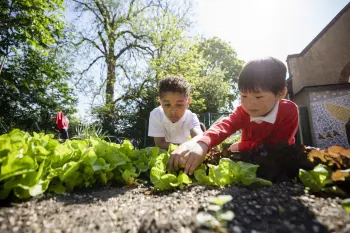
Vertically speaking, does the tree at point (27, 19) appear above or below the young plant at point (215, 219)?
above

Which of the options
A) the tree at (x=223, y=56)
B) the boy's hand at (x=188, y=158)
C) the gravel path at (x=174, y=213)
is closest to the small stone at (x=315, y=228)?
the gravel path at (x=174, y=213)

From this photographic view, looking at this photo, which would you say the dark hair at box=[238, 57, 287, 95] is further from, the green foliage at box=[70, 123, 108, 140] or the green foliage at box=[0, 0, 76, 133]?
the green foliage at box=[0, 0, 76, 133]

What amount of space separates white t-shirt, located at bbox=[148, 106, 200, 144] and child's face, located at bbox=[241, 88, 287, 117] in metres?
1.40

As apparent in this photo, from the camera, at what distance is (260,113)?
1.90 m

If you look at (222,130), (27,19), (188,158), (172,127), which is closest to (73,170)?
(188,158)

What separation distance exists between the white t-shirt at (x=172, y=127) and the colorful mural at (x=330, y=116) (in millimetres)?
Result: 8162

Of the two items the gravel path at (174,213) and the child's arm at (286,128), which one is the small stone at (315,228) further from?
the child's arm at (286,128)

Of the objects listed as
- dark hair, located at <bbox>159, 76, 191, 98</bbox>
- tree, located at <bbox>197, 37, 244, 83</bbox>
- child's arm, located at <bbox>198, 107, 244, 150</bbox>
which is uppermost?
tree, located at <bbox>197, 37, 244, 83</bbox>

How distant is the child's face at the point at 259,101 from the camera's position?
1772mm

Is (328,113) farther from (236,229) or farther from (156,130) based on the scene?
(236,229)

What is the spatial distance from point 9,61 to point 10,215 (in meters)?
13.3

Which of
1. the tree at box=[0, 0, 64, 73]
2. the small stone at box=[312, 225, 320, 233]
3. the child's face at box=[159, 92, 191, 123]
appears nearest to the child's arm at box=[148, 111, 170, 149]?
the child's face at box=[159, 92, 191, 123]

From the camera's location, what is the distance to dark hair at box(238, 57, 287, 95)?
1.76 m

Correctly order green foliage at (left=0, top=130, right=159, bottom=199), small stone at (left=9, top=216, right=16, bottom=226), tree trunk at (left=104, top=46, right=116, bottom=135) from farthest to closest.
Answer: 1. tree trunk at (left=104, top=46, right=116, bottom=135)
2. green foliage at (left=0, top=130, right=159, bottom=199)
3. small stone at (left=9, top=216, right=16, bottom=226)
